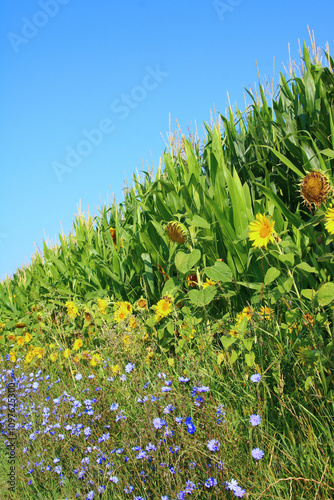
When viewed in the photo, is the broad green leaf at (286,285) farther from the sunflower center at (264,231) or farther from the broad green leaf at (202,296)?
the broad green leaf at (202,296)

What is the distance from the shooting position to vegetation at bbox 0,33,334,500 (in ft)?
4.44

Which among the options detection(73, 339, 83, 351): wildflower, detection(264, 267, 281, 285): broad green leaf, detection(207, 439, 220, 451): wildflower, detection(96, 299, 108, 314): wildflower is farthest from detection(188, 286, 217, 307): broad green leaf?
detection(73, 339, 83, 351): wildflower

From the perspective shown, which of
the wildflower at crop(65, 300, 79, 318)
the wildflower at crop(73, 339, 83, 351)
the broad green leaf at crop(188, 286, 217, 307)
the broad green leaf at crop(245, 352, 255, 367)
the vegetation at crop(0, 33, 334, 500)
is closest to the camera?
the vegetation at crop(0, 33, 334, 500)

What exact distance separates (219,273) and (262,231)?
0.41 metres

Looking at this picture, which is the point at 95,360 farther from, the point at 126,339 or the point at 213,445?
the point at 213,445

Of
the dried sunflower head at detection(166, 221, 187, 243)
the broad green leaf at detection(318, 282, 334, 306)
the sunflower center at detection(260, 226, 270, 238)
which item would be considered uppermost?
the dried sunflower head at detection(166, 221, 187, 243)

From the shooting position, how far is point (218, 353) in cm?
210

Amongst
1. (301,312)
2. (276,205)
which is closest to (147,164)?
(276,205)

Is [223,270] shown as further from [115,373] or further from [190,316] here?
[115,373]

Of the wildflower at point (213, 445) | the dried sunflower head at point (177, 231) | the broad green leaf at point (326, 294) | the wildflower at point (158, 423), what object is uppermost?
the dried sunflower head at point (177, 231)

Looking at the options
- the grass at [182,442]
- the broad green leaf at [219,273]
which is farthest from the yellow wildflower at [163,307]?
the broad green leaf at [219,273]

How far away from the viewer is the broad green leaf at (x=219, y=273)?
2043mm

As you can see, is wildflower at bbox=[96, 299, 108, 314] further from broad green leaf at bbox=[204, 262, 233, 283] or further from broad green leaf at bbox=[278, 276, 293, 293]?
broad green leaf at bbox=[278, 276, 293, 293]

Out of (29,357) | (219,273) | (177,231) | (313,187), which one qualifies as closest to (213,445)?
(219,273)
